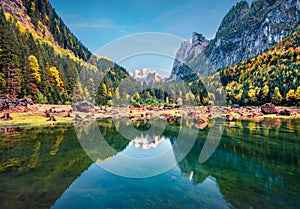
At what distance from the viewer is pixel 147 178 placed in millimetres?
11875

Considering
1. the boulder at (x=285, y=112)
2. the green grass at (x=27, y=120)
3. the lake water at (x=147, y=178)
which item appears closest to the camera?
the lake water at (x=147, y=178)

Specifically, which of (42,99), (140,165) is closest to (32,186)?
(140,165)

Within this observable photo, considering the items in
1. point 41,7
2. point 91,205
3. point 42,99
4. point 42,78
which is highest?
point 41,7

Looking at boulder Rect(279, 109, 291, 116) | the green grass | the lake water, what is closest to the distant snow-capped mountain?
the green grass

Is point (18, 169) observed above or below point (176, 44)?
below

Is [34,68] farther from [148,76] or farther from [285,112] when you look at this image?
[285,112]

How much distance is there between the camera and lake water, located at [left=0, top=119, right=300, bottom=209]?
8.77 metres

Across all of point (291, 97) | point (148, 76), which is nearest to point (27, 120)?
point (148, 76)

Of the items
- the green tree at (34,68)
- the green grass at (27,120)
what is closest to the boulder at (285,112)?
the green grass at (27,120)

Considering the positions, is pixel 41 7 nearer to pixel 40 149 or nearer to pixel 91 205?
pixel 40 149

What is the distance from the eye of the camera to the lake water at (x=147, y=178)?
8.77 m

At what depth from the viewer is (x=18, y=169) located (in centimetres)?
1209

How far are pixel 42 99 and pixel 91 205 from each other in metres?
50.6

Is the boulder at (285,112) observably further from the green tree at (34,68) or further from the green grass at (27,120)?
the green tree at (34,68)
